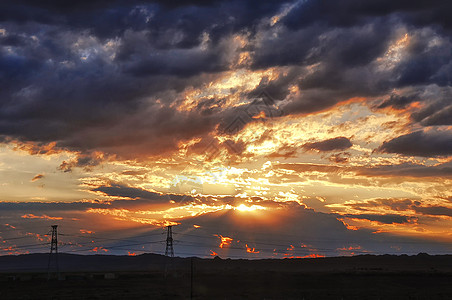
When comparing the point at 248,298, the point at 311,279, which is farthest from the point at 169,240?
the point at 311,279

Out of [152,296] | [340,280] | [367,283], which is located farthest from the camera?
[340,280]

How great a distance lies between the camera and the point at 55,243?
167 metres

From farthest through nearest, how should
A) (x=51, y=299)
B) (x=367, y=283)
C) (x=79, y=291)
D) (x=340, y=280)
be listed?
(x=340, y=280)
(x=367, y=283)
(x=79, y=291)
(x=51, y=299)

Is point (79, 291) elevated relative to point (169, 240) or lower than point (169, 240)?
lower

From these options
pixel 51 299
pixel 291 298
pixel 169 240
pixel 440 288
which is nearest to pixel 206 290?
pixel 169 240

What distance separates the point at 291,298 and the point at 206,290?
35547mm

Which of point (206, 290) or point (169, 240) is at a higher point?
point (169, 240)

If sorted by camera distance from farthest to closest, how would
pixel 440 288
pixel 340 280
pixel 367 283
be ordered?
1. pixel 340 280
2. pixel 367 283
3. pixel 440 288

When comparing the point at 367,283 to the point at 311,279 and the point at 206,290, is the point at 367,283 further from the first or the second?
the point at 206,290

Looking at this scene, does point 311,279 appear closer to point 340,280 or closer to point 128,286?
point 340,280

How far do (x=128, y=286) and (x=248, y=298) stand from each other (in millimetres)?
54082

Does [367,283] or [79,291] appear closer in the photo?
[79,291]

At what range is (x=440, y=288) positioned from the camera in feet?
522

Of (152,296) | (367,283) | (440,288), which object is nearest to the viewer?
(152,296)
